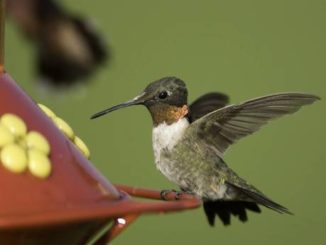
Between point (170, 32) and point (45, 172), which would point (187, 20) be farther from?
point (45, 172)

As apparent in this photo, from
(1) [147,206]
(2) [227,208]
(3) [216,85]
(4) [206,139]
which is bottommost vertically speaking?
(3) [216,85]

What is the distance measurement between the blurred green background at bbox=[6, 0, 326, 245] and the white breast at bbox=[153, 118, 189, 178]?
250cm

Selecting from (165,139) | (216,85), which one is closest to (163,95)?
(165,139)

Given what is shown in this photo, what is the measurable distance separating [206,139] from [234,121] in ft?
0.47

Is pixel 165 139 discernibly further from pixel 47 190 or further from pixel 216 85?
pixel 216 85

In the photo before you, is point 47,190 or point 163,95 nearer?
point 47,190

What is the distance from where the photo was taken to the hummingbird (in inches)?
138

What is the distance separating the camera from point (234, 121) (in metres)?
3.61

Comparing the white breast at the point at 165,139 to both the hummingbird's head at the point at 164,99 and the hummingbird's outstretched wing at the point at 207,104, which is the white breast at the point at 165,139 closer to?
the hummingbird's head at the point at 164,99

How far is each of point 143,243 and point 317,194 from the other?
1.51 metres

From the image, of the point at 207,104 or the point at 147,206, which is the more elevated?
the point at 147,206

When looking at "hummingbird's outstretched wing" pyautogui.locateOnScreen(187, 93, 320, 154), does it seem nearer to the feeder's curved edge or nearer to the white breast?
the white breast

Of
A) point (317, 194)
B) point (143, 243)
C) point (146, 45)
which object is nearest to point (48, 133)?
point (143, 243)

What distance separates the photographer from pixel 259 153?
6.81m
